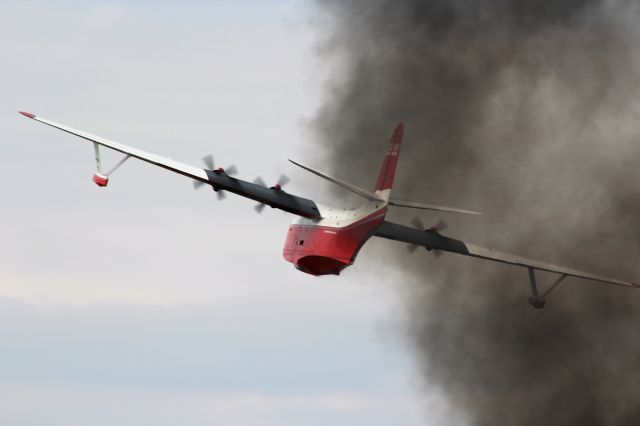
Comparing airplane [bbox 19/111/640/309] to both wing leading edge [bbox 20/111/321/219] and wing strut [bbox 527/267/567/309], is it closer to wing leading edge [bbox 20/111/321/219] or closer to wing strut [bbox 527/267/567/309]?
wing leading edge [bbox 20/111/321/219]

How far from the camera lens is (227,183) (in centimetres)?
8775

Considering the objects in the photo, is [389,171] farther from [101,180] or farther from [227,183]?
[101,180]

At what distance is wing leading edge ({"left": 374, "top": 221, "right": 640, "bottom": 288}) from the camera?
302ft

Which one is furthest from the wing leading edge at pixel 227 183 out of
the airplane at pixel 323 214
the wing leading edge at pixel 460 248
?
the wing leading edge at pixel 460 248

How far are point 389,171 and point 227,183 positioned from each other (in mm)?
9397

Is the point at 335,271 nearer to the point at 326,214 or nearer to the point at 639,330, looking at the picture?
the point at 326,214

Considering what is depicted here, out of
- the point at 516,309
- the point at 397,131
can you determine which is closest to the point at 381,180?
the point at 397,131

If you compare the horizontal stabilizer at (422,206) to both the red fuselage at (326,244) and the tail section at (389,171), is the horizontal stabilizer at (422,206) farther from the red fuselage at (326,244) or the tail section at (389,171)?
the red fuselage at (326,244)

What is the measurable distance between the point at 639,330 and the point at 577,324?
4018 millimetres

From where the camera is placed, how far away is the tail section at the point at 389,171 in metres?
86.1

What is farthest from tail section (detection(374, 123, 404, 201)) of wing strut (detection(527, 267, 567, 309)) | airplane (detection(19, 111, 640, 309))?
wing strut (detection(527, 267, 567, 309))

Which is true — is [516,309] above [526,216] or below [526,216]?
below

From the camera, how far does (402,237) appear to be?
9219 cm

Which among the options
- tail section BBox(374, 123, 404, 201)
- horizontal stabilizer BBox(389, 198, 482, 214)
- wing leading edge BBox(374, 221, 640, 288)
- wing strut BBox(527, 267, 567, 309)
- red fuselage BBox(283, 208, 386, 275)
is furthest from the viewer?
wing strut BBox(527, 267, 567, 309)
